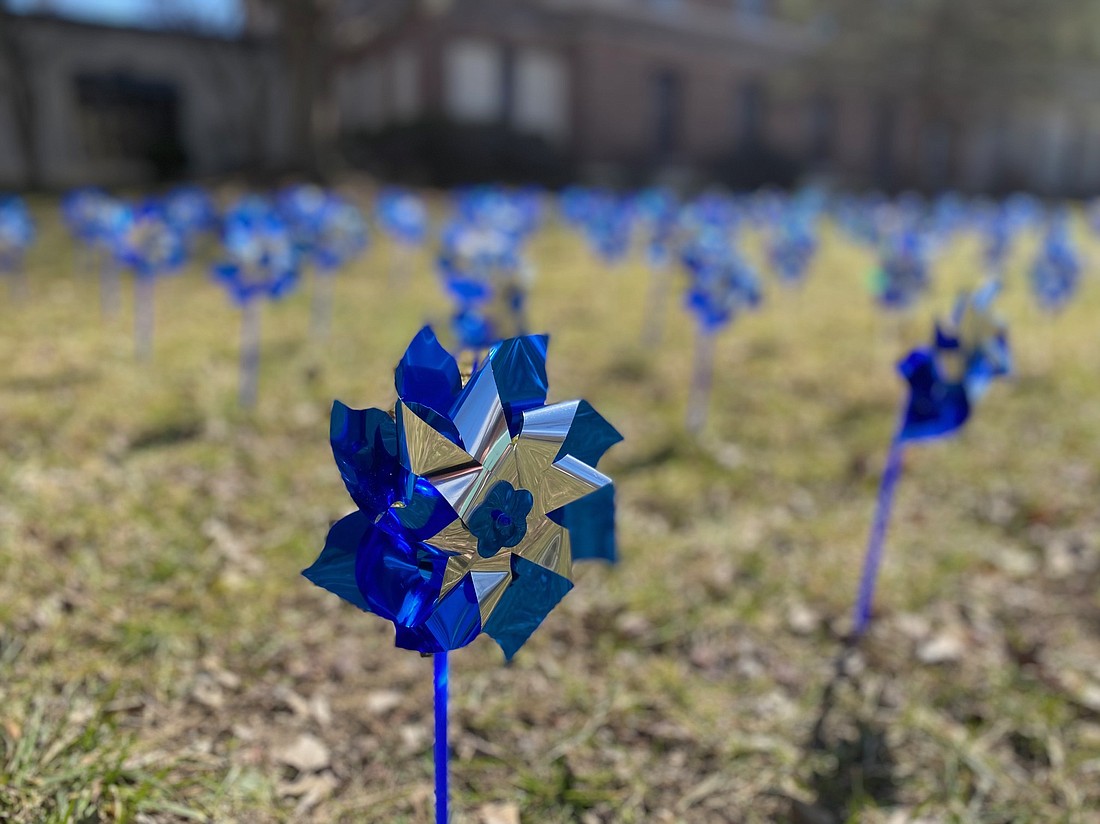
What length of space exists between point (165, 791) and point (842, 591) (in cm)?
247

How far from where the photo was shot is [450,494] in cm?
148

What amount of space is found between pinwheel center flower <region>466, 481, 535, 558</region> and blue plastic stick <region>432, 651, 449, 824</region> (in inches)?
9.3

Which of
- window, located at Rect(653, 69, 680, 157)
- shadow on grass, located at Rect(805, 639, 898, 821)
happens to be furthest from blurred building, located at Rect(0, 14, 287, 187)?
shadow on grass, located at Rect(805, 639, 898, 821)

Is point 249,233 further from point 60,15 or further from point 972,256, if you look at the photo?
point 60,15

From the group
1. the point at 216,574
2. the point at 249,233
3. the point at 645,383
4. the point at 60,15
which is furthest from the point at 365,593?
the point at 60,15

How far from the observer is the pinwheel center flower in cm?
152

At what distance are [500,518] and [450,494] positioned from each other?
116 millimetres

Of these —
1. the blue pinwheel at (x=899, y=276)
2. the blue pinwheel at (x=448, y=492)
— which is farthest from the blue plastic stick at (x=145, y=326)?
the blue pinwheel at (x=899, y=276)

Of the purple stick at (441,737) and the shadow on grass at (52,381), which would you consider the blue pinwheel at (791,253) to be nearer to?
the shadow on grass at (52,381)

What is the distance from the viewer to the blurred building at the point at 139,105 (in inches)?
705

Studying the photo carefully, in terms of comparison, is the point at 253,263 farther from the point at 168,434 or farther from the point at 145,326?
the point at 145,326

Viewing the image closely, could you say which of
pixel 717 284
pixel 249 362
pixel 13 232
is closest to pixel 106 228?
pixel 13 232

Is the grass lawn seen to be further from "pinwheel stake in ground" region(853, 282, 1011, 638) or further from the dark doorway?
the dark doorway

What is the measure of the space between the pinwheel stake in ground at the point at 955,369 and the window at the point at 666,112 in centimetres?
2253
